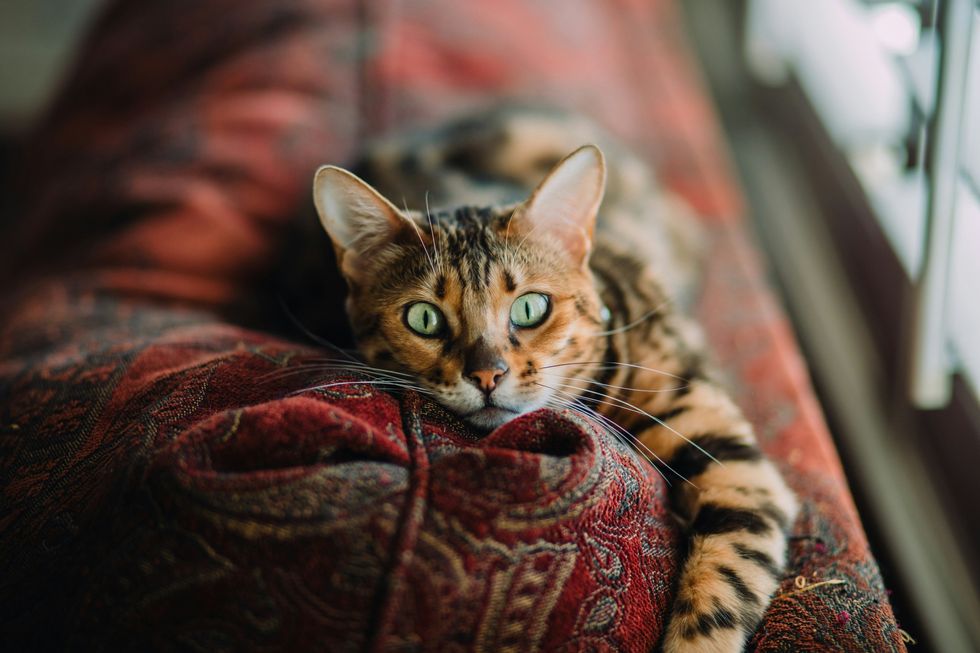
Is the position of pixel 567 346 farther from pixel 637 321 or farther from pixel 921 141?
pixel 921 141

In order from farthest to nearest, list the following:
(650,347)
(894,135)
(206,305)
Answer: (894,135) → (206,305) → (650,347)

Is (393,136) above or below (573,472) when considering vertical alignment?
above

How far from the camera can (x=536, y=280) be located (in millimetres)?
1023

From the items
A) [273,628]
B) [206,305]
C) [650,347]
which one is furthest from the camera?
[206,305]

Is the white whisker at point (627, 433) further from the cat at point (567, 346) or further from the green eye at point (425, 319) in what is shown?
the green eye at point (425, 319)

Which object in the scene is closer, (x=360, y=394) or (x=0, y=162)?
(x=360, y=394)

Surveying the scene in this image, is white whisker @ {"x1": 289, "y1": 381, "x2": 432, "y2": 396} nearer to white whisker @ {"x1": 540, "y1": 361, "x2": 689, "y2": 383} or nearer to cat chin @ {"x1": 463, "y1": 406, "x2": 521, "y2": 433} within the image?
cat chin @ {"x1": 463, "y1": 406, "x2": 521, "y2": 433}

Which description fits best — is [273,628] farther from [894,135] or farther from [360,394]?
[894,135]

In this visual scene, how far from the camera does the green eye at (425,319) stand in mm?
1001

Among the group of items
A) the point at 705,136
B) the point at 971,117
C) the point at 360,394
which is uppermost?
the point at 705,136

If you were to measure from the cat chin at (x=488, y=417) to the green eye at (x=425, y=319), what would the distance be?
13cm

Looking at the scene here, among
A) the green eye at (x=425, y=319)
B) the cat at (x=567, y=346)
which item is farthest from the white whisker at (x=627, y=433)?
the green eye at (x=425, y=319)

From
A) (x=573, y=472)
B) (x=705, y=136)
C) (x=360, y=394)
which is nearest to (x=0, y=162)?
(x=705, y=136)

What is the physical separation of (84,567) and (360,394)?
0.31 meters
